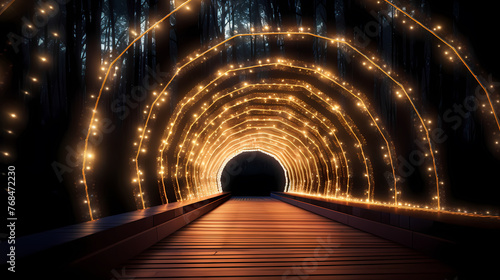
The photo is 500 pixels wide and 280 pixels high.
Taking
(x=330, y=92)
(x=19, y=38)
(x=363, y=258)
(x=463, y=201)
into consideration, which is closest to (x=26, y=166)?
(x=19, y=38)

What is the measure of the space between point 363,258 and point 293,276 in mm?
1330

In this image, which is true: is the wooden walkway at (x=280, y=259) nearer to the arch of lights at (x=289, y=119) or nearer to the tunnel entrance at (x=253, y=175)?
the arch of lights at (x=289, y=119)

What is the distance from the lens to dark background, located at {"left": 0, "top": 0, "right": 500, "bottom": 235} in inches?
161

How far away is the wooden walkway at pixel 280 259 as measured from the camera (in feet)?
11.9

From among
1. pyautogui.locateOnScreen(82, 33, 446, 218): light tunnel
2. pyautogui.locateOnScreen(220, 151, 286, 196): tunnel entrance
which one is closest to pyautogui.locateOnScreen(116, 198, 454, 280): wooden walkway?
pyautogui.locateOnScreen(82, 33, 446, 218): light tunnel

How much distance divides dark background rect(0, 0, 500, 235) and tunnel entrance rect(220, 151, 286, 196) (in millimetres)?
23652

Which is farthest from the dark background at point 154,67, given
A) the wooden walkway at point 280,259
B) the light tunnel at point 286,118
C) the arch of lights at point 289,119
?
the wooden walkway at point 280,259

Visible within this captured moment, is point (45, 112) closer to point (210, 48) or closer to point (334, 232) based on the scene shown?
point (210, 48)

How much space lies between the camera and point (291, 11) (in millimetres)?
6891

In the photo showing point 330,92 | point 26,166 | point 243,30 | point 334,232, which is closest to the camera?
point 26,166

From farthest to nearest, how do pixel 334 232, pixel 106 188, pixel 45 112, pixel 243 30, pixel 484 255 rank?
1. pixel 106 188
2. pixel 243 30
3. pixel 334 232
4. pixel 45 112
5. pixel 484 255

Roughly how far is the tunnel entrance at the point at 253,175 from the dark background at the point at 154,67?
23.7 meters

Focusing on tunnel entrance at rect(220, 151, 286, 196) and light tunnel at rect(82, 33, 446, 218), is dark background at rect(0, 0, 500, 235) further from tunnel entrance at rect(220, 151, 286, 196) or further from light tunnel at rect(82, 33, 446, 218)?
tunnel entrance at rect(220, 151, 286, 196)

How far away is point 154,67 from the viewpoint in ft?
24.5
